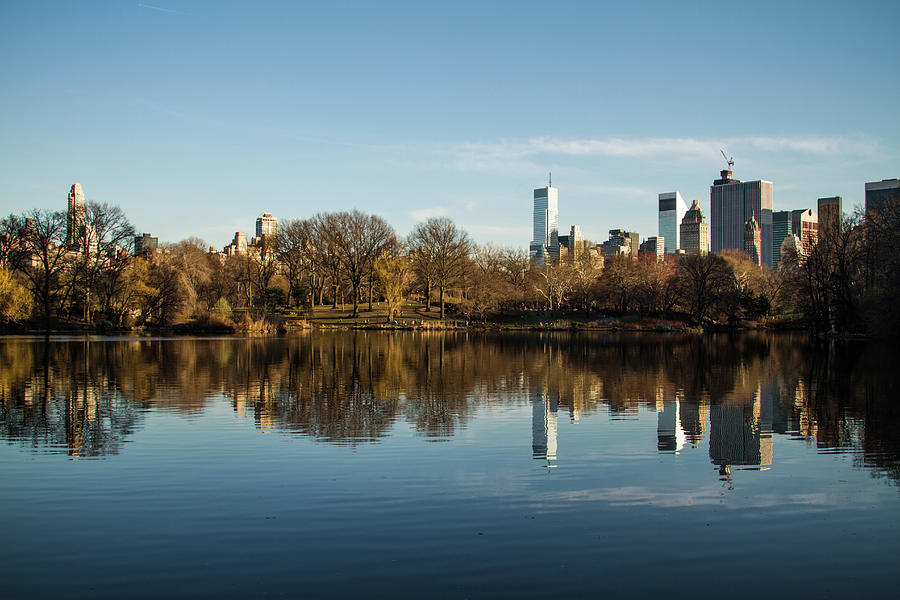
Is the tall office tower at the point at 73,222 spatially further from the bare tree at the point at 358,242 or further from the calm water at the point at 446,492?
the calm water at the point at 446,492

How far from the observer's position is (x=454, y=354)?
39.9 metres

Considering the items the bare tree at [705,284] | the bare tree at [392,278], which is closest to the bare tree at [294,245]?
the bare tree at [392,278]

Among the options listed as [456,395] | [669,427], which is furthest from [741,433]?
[456,395]

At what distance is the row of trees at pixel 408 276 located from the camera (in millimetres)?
59188

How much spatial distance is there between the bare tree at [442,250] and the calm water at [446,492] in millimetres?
59027

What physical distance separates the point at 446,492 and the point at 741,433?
8.29 m

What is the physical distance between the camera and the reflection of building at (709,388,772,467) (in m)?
12.7

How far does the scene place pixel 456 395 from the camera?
21.2m

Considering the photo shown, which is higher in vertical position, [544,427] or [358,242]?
[358,242]

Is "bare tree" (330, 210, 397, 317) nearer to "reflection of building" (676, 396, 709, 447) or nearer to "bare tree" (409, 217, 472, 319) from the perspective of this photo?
"bare tree" (409, 217, 472, 319)

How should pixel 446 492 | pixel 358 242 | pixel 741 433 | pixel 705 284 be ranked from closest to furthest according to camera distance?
1. pixel 446 492
2. pixel 741 433
3. pixel 705 284
4. pixel 358 242

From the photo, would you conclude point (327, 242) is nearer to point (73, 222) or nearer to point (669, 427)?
point (73, 222)

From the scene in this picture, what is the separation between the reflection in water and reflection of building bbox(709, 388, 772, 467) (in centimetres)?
4

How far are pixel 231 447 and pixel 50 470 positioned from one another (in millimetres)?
3121
